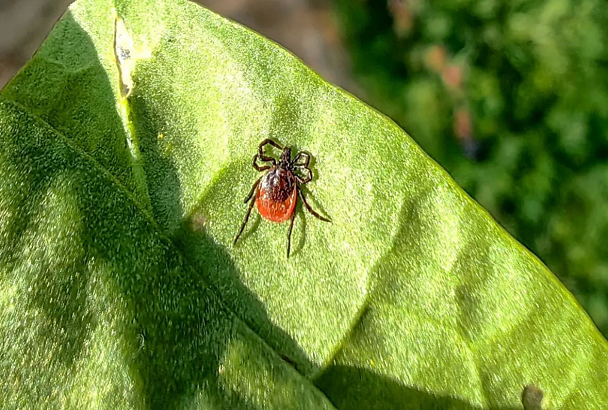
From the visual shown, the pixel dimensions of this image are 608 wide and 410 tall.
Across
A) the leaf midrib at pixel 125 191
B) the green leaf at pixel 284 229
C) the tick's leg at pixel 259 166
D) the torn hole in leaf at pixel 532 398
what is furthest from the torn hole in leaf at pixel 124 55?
the torn hole in leaf at pixel 532 398

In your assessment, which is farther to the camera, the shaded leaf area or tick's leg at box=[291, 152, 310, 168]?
the shaded leaf area

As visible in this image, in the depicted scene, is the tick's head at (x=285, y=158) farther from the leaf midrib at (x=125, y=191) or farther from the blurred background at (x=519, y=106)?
the blurred background at (x=519, y=106)

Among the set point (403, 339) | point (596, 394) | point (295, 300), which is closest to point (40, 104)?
point (295, 300)

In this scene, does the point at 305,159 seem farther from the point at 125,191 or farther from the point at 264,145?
the point at 125,191

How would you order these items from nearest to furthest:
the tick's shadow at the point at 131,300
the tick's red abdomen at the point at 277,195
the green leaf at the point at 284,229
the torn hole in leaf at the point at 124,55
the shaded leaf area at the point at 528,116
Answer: the tick's shadow at the point at 131,300 < the green leaf at the point at 284,229 < the torn hole in leaf at the point at 124,55 < the tick's red abdomen at the point at 277,195 < the shaded leaf area at the point at 528,116

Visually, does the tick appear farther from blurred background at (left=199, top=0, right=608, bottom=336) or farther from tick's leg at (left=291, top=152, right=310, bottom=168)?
blurred background at (left=199, top=0, right=608, bottom=336)

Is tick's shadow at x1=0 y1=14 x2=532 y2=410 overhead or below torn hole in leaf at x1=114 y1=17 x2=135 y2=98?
below

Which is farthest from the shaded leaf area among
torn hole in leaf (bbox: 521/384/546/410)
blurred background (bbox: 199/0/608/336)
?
torn hole in leaf (bbox: 521/384/546/410)
